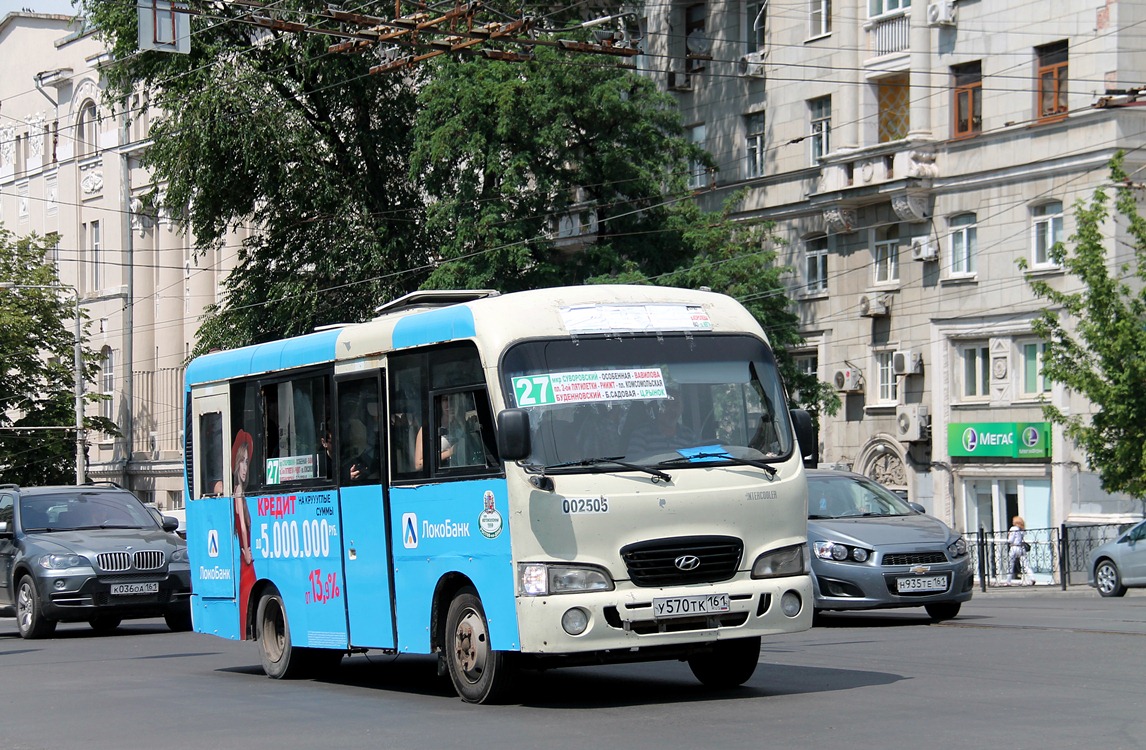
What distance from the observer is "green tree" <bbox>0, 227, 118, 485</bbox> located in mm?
57250

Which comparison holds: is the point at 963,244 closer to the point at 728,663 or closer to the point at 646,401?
Answer: the point at 728,663

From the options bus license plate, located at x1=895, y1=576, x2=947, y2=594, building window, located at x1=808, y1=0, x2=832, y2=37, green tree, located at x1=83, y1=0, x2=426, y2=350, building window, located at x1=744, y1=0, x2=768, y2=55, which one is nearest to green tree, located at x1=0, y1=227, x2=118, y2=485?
green tree, located at x1=83, y1=0, x2=426, y2=350

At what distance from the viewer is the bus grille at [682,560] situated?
11211 mm

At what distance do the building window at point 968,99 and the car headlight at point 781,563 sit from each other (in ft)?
94.6

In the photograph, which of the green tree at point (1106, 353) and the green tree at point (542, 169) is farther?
the green tree at point (542, 169)

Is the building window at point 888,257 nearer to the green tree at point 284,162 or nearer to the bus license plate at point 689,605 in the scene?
the green tree at point 284,162

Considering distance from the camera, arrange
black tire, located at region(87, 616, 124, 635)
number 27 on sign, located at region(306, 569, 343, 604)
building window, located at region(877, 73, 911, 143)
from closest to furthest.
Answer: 1. number 27 on sign, located at region(306, 569, 343, 604)
2. black tire, located at region(87, 616, 124, 635)
3. building window, located at region(877, 73, 911, 143)

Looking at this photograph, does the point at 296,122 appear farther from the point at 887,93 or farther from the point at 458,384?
the point at 458,384

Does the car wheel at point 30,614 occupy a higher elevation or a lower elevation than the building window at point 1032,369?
lower

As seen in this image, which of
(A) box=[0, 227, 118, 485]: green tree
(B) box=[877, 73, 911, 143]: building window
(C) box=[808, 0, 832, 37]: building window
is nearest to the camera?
(B) box=[877, 73, 911, 143]: building window

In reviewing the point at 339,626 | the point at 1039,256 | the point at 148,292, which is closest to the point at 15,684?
the point at 339,626

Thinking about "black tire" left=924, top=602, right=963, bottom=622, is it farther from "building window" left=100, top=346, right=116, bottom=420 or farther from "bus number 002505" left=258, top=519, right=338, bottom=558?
"building window" left=100, top=346, right=116, bottom=420

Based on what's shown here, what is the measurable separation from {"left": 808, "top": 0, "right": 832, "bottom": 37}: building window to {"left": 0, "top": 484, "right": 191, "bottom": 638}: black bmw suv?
2517 centimetres

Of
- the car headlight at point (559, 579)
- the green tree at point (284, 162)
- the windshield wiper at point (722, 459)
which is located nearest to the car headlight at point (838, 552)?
the windshield wiper at point (722, 459)
